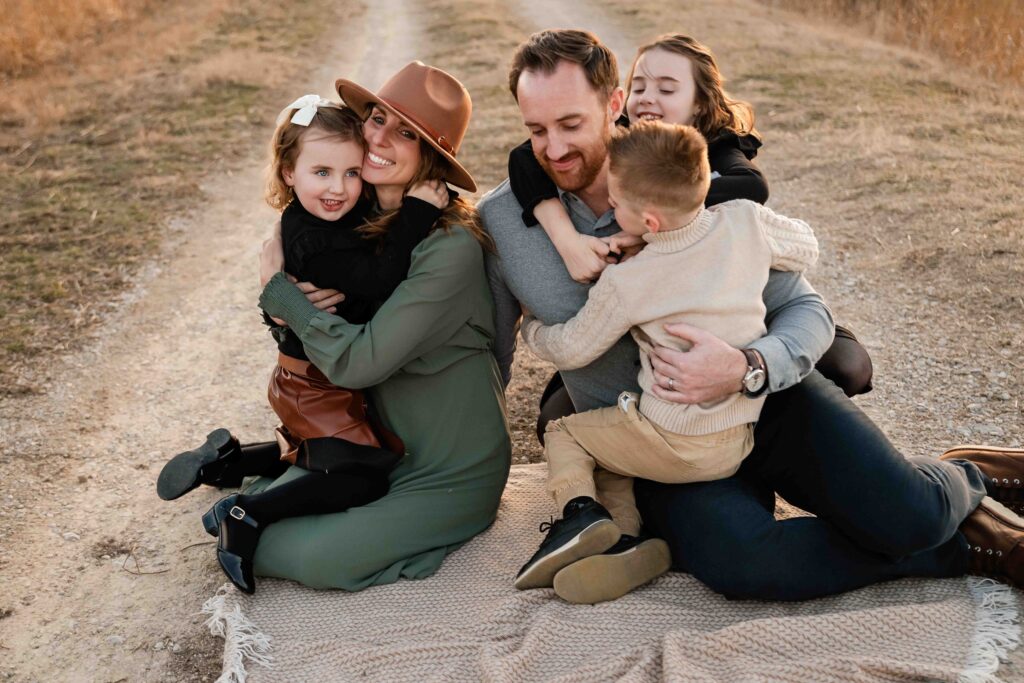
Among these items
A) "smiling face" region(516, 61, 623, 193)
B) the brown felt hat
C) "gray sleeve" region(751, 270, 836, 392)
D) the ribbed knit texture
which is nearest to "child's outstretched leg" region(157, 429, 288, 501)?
Answer: the ribbed knit texture

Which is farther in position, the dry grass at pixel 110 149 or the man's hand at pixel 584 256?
the dry grass at pixel 110 149

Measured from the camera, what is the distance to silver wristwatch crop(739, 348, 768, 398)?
279cm

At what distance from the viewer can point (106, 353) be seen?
5.08 metres

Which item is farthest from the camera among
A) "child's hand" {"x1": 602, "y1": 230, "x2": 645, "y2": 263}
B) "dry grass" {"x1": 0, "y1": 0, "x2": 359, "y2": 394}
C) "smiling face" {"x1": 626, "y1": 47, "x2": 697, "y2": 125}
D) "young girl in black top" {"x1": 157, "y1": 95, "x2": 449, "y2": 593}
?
"dry grass" {"x1": 0, "y1": 0, "x2": 359, "y2": 394}

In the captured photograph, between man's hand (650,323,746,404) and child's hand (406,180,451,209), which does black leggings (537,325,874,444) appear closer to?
man's hand (650,323,746,404)

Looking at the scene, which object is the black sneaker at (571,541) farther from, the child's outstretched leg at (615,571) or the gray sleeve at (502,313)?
the gray sleeve at (502,313)

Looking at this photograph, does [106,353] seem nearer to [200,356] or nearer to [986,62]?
[200,356]

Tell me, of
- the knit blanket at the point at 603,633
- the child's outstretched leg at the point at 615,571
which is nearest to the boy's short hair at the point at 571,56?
the child's outstretched leg at the point at 615,571

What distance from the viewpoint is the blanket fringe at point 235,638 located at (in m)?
2.79

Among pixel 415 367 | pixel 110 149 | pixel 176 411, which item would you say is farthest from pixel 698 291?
pixel 110 149

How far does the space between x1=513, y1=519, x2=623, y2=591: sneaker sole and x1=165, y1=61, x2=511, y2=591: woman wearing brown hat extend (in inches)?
15.4

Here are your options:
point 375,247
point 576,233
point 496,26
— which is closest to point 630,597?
point 576,233

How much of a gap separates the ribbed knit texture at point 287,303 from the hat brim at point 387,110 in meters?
0.63

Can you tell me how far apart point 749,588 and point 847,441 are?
0.53m
